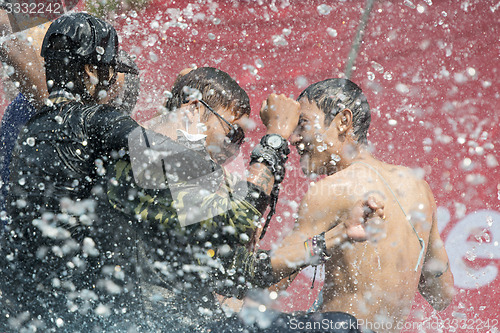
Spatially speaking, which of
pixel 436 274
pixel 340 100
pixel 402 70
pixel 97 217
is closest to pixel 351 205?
pixel 340 100

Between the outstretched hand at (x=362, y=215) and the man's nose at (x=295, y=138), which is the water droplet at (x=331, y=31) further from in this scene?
the outstretched hand at (x=362, y=215)

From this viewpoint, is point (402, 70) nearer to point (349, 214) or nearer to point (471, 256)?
point (471, 256)

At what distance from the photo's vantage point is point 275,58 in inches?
201

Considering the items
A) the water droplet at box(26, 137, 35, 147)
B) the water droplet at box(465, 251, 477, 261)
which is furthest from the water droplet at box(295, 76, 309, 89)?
the water droplet at box(26, 137, 35, 147)

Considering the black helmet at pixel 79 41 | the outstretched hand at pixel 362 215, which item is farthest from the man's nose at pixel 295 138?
the black helmet at pixel 79 41

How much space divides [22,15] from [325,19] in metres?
2.78

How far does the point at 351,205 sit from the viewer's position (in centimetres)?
249

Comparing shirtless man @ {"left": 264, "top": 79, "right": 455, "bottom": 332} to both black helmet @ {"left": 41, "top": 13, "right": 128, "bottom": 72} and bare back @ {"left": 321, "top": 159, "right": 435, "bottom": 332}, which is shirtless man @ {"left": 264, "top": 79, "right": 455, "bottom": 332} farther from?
black helmet @ {"left": 41, "top": 13, "right": 128, "bottom": 72}

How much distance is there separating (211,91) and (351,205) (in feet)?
2.93

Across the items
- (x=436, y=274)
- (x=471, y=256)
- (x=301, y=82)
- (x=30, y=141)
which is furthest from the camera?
(x=301, y=82)

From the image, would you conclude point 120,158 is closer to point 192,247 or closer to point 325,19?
point 192,247

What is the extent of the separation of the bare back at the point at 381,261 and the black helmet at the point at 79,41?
1.15 m

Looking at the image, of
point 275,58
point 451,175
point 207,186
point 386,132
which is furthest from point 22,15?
point 451,175

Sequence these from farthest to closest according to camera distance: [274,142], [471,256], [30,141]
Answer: [471,256]
[274,142]
[30,141]
